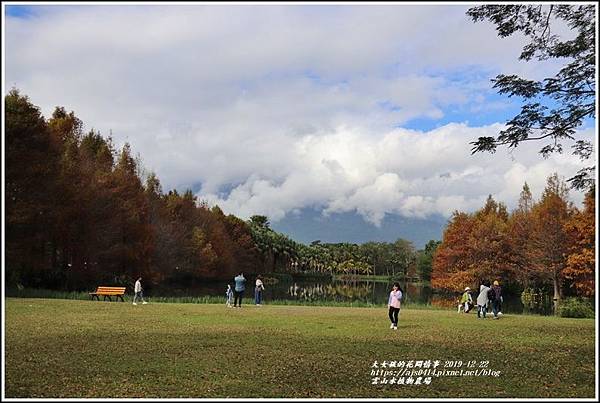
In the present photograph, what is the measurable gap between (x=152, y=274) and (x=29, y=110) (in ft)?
87.6

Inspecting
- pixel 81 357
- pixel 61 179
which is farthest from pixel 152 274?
pixel 81 357

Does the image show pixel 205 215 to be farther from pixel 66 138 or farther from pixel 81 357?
pixel 81 357

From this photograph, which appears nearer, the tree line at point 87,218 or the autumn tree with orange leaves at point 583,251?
the tree line at point 87,218

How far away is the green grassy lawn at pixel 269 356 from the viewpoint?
9.10m

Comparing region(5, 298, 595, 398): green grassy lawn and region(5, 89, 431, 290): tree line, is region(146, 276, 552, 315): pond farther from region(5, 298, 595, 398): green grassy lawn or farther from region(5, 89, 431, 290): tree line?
region(5, 298, 595, 398): green grassy lawn

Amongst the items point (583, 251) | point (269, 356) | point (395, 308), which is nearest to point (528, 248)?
point (583, 251)

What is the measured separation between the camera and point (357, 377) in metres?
10.0

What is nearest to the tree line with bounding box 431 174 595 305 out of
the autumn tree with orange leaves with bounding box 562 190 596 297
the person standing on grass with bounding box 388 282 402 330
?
the autumn tree with orange leaves with bounding box 562 190 596 297

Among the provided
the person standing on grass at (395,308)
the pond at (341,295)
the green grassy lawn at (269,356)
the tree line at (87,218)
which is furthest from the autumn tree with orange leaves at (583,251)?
the tree line at (87,218)

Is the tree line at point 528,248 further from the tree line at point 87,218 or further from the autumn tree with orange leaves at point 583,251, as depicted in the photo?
the tree line at point 87,218

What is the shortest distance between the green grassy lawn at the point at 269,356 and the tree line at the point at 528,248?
2796cm

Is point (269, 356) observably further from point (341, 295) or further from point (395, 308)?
point (341, 295)

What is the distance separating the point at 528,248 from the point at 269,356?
46125 mm

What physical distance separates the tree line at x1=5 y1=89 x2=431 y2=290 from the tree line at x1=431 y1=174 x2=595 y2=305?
27083 mm
